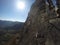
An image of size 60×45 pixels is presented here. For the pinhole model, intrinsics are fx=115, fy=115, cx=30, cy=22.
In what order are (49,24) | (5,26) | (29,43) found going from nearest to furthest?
(49,24) < (29,43) < (5,26)

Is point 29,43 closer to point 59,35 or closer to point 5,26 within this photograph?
point 59,35

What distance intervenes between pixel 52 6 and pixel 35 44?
10216mm

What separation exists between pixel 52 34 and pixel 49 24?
1.97 metres

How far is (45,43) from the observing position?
48.9 ft

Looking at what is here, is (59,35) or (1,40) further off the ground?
(59,35)

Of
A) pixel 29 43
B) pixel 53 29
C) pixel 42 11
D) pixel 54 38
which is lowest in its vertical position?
pixel 29 43

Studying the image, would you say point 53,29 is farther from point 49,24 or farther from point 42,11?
point 42,11

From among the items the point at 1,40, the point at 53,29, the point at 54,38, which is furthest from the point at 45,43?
the point at 1,40

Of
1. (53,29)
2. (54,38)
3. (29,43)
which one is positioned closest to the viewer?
(54,38)

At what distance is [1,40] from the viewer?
1881 inches

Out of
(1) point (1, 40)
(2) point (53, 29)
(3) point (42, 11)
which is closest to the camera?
(2) point (53, 29)

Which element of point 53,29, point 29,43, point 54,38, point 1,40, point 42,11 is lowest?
point 1,40

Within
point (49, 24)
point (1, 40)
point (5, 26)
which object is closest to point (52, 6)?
point (49, 24)

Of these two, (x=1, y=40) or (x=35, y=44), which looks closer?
(x=35, y=44)
